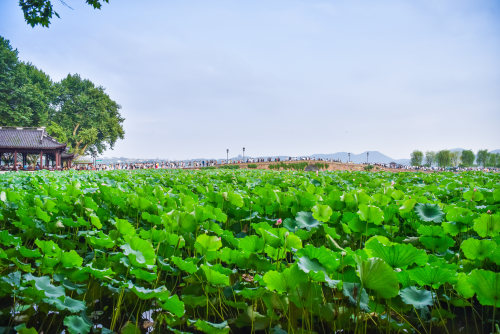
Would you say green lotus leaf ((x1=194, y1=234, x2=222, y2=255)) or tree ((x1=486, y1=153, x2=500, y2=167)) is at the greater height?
tree ((x1=486, y1=153, x2=500, y2=167))

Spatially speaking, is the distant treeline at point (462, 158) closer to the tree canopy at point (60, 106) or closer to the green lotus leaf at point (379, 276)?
the tree canopy at point (60, 106)

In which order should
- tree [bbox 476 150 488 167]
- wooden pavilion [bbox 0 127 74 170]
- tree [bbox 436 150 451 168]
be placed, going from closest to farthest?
wooden pavilion [bbox 0 127 74 170], tree [bbox 436 150 451 168], tree [bbox 476 150 488 167]

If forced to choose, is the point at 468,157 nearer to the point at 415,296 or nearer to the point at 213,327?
the point at 415,296

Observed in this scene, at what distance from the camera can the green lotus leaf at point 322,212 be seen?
1972 mm

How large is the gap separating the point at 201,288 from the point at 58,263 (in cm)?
68

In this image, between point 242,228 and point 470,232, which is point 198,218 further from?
point 470,232

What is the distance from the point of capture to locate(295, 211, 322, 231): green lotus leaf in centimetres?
195

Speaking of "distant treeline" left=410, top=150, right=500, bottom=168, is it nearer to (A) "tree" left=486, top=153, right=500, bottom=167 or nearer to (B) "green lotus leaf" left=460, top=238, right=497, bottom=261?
(A) "tree" left=486, top=153, right=500, bottom=167

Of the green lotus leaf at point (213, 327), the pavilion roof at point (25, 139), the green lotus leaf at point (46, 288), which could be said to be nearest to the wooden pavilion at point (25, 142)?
the pavilion roof at point (25, 139)

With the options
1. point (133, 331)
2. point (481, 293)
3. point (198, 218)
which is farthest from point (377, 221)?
point (133, 331)

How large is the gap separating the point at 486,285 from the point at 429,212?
134cm

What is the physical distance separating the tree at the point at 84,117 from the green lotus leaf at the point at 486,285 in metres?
47.5

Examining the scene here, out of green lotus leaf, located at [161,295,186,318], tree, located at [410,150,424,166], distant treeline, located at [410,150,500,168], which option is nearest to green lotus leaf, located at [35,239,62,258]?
green lotus leaf, located at [161,295,186,318]

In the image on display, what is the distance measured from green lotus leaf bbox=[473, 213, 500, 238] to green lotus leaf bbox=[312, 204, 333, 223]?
2.53ft
